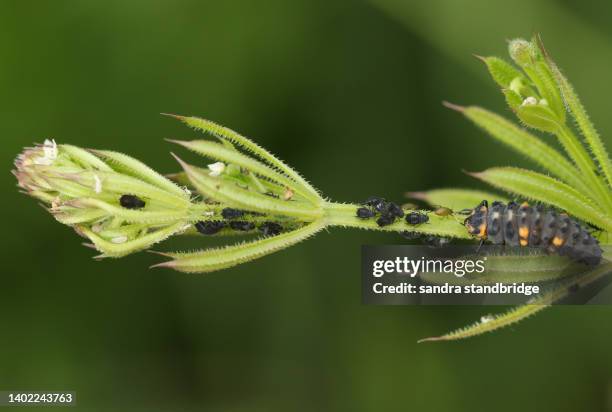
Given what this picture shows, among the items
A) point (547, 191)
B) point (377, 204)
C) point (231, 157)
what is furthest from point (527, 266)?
point (231, 157)

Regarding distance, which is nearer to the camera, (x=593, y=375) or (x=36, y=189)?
(x=36, y=189)

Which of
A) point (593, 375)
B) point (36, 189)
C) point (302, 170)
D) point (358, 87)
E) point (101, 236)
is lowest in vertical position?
point (593, 375)

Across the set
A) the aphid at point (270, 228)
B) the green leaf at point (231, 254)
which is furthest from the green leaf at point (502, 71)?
the aphid at point (270, 228)

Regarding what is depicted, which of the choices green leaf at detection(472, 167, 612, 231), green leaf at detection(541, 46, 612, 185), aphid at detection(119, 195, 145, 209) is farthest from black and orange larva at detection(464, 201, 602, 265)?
aphid at detection(119, 195, 145, 209)

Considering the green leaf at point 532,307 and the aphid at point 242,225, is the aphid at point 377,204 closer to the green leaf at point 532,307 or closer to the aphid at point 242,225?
the aphid at point 242,225

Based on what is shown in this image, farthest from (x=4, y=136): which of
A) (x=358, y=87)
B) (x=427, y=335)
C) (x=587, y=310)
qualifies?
(x=587, y=310)

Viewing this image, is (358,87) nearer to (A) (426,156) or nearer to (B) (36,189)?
(A) (426,156)

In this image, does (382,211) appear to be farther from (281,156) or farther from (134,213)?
(281,156)
